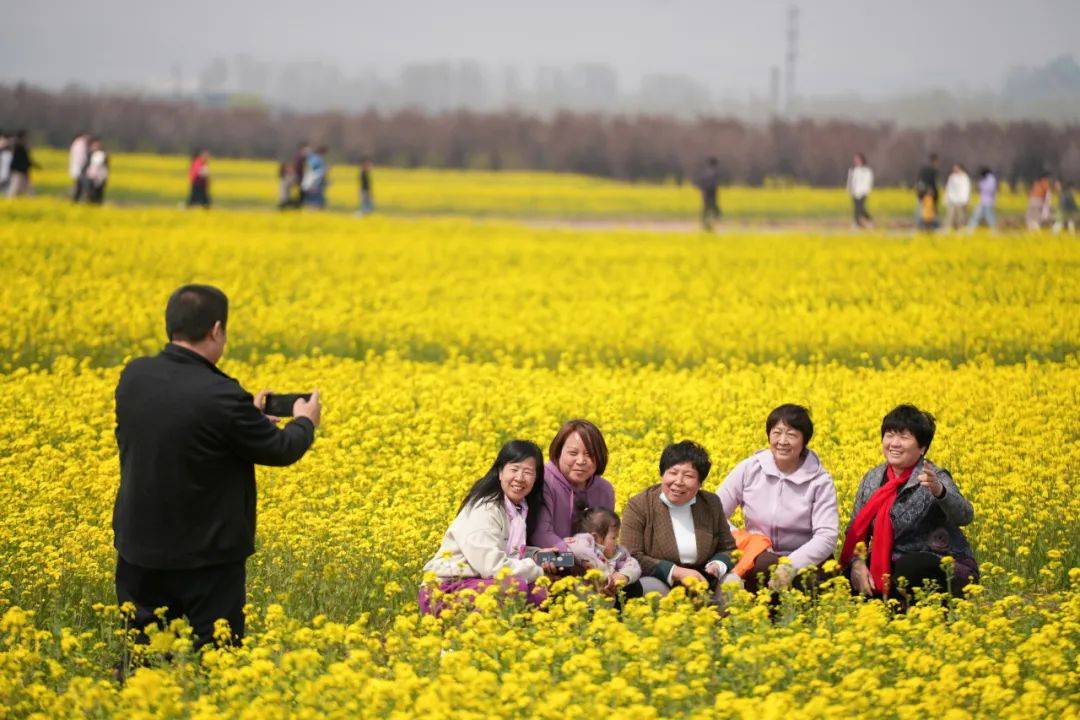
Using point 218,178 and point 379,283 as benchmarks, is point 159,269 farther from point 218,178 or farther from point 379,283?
point 218,178

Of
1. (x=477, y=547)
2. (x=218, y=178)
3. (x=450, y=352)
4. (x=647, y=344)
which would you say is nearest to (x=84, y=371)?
(x=450, y=352)

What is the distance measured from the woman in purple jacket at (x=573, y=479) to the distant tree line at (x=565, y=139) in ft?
153

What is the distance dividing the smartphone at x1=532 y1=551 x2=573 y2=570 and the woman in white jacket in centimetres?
7

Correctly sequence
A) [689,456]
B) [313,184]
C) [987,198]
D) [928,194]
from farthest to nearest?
1. [313,184]
2. [987,198]
3. [928,194]
4. [689,456]

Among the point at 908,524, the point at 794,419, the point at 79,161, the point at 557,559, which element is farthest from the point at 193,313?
the point at 79,161

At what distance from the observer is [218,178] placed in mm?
52750

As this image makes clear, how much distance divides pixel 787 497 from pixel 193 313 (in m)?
3.58

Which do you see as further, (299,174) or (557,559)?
(299,174)

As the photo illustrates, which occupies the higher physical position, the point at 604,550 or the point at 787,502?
the point at 787,502

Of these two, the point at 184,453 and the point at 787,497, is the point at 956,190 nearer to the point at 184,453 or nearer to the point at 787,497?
the point at 787,497

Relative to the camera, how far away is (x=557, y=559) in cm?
742

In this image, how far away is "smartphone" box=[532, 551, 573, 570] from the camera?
292 inches

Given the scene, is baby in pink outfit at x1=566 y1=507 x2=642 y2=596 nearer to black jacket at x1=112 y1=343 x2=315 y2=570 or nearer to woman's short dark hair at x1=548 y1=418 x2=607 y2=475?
woman's short dark hair at x1=548 y1=418 x2=607 y2=475

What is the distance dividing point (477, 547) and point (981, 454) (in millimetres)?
4563
